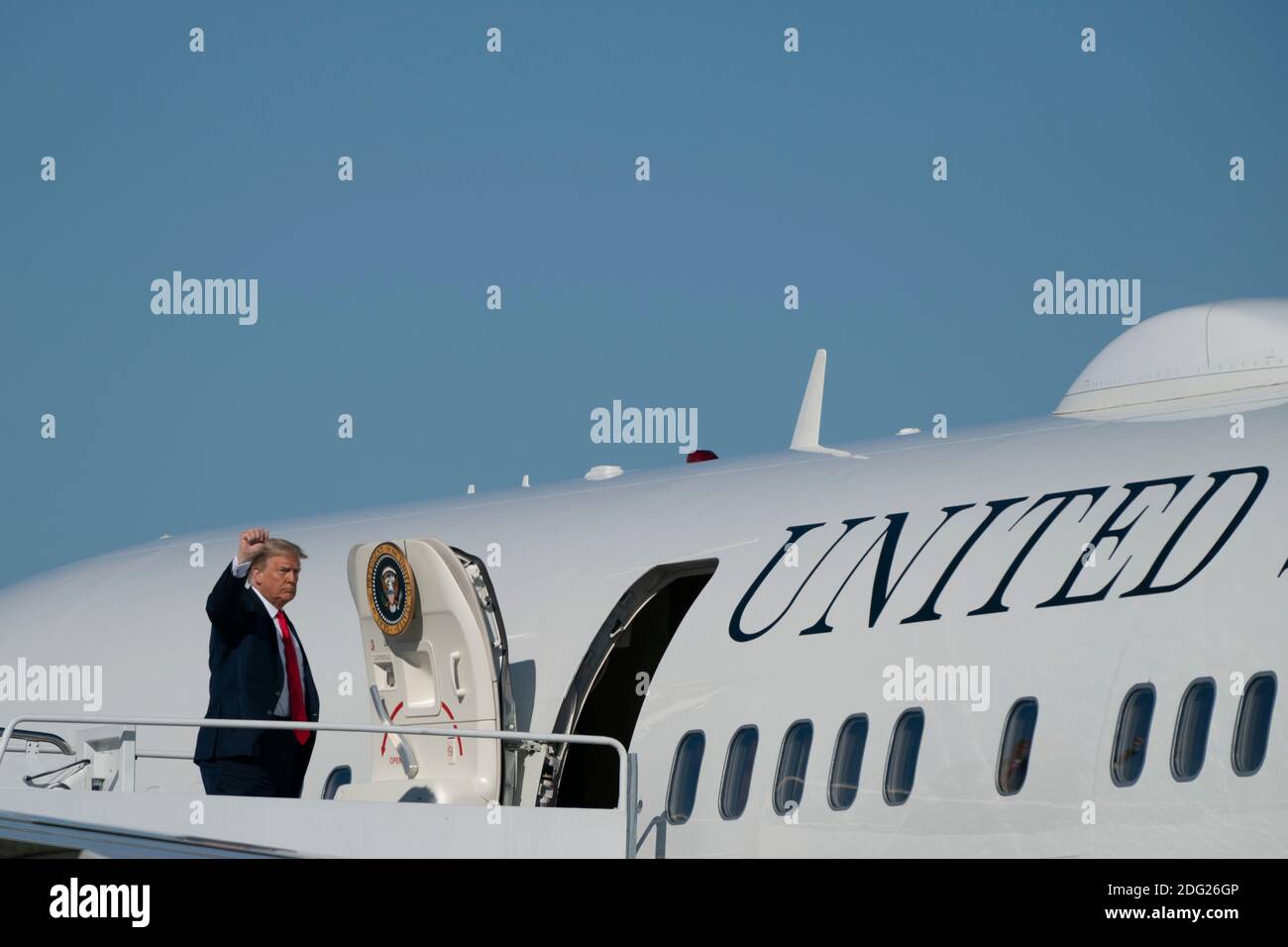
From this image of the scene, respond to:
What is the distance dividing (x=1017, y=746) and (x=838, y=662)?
1477mm

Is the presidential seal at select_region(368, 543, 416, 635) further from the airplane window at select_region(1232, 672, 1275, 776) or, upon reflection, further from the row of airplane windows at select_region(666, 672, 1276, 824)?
the airplane window at select_region(1232, 672, 1275, 776)

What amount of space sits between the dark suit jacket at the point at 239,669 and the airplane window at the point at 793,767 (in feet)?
10.8

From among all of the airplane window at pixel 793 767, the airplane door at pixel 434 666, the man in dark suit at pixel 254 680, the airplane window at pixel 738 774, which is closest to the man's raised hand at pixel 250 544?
the man in dark suit at pixel 254 680

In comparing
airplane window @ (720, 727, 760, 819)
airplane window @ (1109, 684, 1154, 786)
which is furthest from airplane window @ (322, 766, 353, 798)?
airplane window @ (1109, 684, 1154, 786)

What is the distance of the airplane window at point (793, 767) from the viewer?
11273 mm

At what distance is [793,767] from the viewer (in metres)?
11.4

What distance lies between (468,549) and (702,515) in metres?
2.60

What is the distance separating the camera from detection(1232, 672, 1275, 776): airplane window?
9.58m

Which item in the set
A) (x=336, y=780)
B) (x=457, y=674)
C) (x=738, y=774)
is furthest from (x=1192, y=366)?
(x=336, y=780)

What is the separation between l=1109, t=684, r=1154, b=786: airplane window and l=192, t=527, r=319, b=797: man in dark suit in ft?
17.9

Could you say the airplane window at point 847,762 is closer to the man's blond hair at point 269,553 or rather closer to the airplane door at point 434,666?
the airplane door at point 434,666
